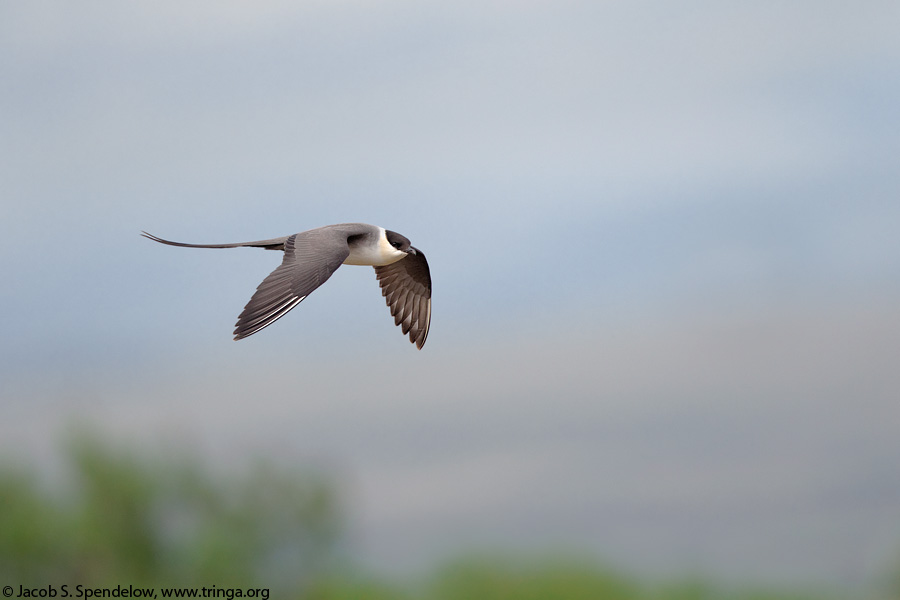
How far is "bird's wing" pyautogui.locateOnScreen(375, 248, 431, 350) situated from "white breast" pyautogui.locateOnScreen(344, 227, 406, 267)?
114cm

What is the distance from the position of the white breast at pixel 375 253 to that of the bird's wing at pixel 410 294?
1.14 m

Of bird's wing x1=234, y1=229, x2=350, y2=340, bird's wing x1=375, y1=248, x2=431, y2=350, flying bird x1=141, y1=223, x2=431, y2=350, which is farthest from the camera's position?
bird's wing x1=375, y1=248, x2=431, y2=350

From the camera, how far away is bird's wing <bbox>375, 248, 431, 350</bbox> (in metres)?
14.5

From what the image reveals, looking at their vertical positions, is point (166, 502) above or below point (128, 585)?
above

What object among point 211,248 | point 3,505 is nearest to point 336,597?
point 3,505

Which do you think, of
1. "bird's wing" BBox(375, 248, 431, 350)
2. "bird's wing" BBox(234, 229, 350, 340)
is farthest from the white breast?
"bird's wing" BBox(375, 248, 431, 350)

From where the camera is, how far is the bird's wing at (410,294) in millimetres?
14531

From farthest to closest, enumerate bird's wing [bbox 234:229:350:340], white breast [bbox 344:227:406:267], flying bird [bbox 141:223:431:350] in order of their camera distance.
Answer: white breast [bbox 344:227:406:267] < flying bird [bbox 141:223:431:350] < bird's wing [bbox 234:229:350:340]

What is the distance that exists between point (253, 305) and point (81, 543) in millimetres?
18865

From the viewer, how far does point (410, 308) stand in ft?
48.0

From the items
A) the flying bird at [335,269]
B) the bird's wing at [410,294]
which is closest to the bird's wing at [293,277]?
the flying bird at [335,269]

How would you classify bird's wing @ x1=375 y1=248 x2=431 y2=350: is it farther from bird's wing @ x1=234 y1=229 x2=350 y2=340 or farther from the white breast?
bird's wing @ x1=234 y1=229 x2=350 y2=340

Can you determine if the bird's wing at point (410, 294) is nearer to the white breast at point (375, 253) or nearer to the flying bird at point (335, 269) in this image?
the flying bird at point (335, 269)

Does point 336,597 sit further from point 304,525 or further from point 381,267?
point 381,267
